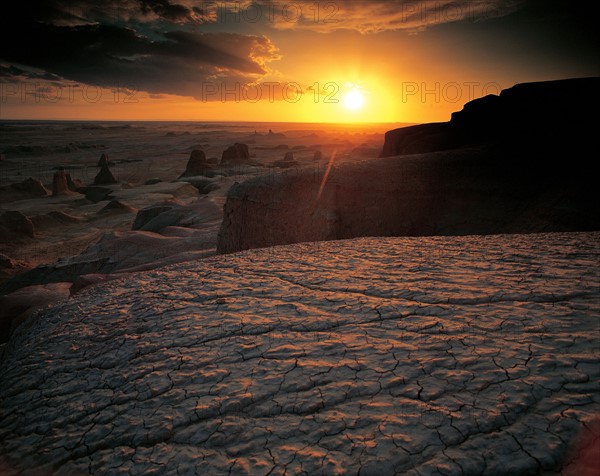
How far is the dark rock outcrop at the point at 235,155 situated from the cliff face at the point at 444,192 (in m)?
22.7

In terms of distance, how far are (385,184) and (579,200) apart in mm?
3347

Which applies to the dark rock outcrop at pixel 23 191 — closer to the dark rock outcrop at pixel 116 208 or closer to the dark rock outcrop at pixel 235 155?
the dark rock outcrop at pixel 116 208

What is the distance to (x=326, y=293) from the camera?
3.47m

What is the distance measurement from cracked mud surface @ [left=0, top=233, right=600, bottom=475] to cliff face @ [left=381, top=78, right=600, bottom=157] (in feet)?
16.4

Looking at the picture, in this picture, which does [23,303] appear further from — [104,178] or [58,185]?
[104,178]

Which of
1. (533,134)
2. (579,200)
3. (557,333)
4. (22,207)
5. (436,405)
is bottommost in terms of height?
(22,207)

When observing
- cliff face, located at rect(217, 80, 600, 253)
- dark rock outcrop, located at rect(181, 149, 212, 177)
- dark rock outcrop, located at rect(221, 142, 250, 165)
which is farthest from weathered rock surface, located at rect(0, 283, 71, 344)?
dark rock outcrop, located at rect(221, 142, 250, 165)

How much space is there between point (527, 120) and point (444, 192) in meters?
3.02

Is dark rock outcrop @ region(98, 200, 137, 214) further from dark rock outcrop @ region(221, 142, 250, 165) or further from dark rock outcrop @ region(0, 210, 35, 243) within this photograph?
dark rock outcrop @ region(221, 142, 250, 165)

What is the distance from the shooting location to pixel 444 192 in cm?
746

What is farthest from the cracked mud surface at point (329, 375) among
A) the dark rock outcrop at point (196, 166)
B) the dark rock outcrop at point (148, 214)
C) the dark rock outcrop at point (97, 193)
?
the dark rock outcrop at point (196, 166)

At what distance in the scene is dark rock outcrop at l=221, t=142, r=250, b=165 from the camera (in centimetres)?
3009

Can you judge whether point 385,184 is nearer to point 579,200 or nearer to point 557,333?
point 579,200

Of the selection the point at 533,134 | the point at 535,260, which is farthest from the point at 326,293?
the point at 533,134
